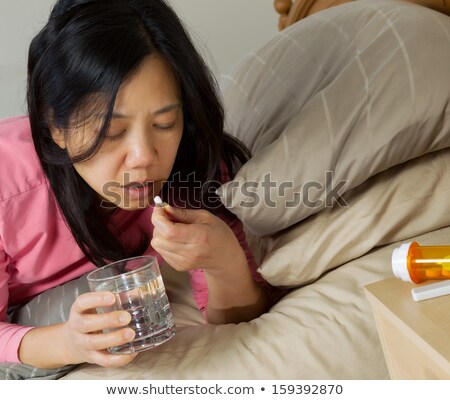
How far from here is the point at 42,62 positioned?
1067 mm

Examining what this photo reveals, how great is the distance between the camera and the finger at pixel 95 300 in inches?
36.1

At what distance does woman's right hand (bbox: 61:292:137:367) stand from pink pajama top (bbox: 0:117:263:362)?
0.17m

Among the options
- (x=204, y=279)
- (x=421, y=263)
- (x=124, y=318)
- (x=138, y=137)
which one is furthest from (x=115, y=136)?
(x=421, y=263)

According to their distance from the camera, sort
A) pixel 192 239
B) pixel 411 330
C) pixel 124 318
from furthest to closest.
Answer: pixel 192 239, pixel 124 318, pixel 411 330

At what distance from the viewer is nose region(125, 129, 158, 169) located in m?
1.00

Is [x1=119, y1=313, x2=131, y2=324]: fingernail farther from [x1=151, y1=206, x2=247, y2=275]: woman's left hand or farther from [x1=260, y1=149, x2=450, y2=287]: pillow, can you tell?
[x1=260, y1=149, x2=450, y2=287]: pillow

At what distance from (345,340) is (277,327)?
0.11m

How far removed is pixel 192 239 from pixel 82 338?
0.67 ft

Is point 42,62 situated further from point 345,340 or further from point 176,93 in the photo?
point 345,340

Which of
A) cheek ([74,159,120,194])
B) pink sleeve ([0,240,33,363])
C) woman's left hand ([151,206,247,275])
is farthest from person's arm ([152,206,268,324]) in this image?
pink sleeve ([0,240,33,363])

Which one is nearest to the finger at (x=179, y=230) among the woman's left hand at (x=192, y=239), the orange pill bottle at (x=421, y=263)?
the woman's left hand at (x=192, y=239)

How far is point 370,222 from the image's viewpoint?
1.14 metres

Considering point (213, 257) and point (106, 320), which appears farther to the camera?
point (213, 257)

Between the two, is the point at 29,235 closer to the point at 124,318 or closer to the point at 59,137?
the point at 59,137
